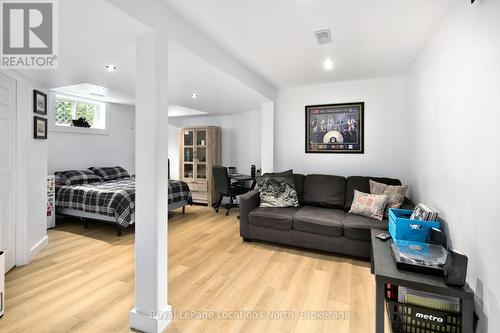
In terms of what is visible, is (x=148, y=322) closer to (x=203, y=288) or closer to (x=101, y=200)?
(x=203, y=288)

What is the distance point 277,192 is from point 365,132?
5.46 ft

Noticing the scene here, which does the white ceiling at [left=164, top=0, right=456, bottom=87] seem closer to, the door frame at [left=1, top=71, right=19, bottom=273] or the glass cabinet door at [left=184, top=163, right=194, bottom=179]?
the door frame at [left=1, top=71, right=19, bottom=273]

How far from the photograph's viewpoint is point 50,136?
13.8 feet

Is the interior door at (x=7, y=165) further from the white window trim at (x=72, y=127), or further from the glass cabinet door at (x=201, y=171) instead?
the glass cabinet door at (x=201, y=171)

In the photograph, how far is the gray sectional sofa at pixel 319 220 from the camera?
267 centimetres

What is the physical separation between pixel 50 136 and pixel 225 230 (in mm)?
3511

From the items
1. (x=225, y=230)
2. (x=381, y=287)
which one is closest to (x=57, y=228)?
(x=225, y=230)

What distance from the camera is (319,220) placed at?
281 cm

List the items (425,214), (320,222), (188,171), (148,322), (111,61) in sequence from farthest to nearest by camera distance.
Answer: (188,171) → (320,222) → (111,61) → (425,214) → (148,322)

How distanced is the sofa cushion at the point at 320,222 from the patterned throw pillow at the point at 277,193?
0.28m

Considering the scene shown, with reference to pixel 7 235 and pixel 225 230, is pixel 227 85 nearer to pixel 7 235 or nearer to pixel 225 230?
pixel 225 230

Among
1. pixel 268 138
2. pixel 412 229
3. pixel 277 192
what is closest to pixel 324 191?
pixel 277 192

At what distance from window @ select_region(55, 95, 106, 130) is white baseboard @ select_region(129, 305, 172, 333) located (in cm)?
420

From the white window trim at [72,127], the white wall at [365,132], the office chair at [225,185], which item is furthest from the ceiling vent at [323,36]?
the white window trim at [72,127]
